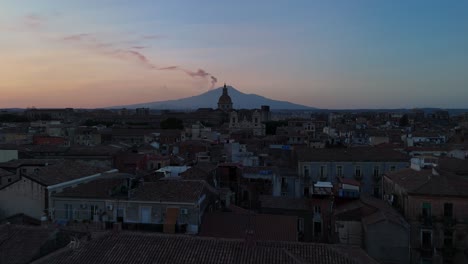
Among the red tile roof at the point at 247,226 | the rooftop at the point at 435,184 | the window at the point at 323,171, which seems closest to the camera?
the red tile roof at the point at 247,226

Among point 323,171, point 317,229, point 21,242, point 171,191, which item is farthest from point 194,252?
point 323,171

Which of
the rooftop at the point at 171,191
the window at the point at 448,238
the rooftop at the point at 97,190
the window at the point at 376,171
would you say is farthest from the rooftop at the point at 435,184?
the rooftop at the point at 97,190

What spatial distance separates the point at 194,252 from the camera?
45.5 ft

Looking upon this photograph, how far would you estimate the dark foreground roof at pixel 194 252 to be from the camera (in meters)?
13.5

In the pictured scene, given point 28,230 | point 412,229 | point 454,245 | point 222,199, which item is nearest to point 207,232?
point 222,199

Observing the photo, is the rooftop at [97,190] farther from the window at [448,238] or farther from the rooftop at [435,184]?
the window at [448,238]

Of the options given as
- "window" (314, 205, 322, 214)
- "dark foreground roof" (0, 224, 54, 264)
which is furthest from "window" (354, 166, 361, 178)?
"dark foreground roof" (0, 224, 54, 264)

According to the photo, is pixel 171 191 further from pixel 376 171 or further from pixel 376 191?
pixel 376 171

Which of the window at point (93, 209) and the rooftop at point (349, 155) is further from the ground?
the rooftop at point (349, 155)

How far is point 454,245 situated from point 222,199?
12261mm

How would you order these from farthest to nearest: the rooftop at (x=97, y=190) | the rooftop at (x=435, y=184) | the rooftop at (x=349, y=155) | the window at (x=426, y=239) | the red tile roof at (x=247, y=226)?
the rooftop at (x=349, y=155)
the rooftop at (x=435, y=184)
the window at (x=426, y=239)
the rooftop at (x=97, y=190)
the red tile roof at (x=247, y=226)

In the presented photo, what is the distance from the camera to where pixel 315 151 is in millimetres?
37656

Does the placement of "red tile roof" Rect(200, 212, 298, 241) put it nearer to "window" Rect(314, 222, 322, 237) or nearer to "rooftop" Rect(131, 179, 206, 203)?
"rooftop" Rect(131, 179, 206, 203)

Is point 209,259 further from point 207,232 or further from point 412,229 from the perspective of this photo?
point 412,229
